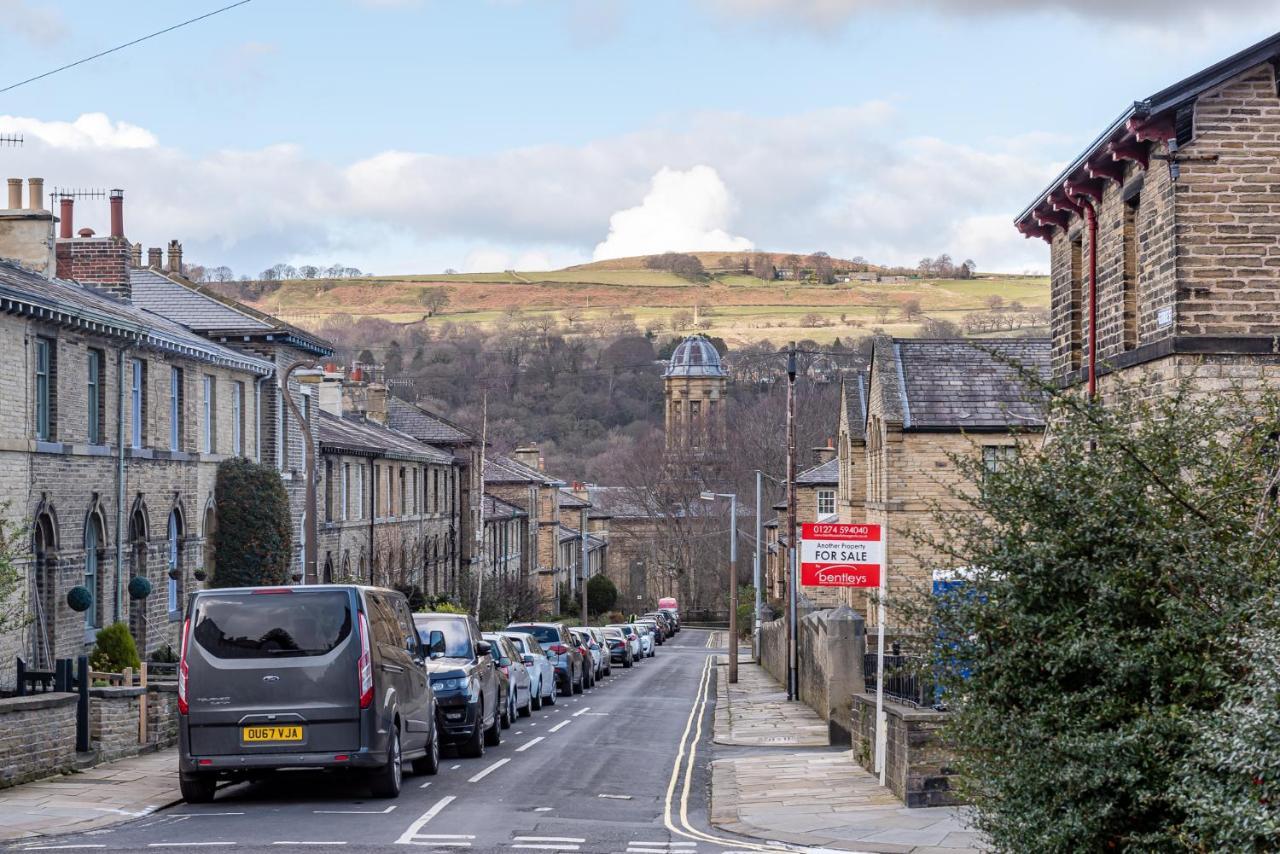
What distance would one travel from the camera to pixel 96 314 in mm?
25344

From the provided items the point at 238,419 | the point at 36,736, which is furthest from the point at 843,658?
the point at 238,419

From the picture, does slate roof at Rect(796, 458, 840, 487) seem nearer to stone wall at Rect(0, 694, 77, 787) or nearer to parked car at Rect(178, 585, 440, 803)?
stone wall at Rect(0, 694, 77, 787)

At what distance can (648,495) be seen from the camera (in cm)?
10669

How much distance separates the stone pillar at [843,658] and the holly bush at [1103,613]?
13.9 metres

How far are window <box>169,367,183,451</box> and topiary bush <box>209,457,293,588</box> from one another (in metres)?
2.96

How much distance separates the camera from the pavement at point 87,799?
13664 mm

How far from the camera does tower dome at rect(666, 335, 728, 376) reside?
14475cm

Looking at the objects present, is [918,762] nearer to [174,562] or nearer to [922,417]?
[174,562]

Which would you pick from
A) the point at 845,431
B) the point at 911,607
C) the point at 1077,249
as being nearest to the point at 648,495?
the point at 845,431

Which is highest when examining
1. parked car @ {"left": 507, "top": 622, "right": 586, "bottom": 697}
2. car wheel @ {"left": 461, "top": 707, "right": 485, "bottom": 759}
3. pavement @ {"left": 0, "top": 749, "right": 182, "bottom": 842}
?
pavement @ {"left": 0, "top": 749, "right": 182, "bottom": 842}

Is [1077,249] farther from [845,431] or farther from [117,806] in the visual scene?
[845,431]

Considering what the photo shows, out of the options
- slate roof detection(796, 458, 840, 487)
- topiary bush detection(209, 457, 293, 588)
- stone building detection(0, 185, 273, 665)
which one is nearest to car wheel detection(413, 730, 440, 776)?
stone building detection(0, 185, 273, 665)

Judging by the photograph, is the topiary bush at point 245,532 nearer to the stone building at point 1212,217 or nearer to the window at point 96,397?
the window at point 96,397

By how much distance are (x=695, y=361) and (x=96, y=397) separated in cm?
11965
